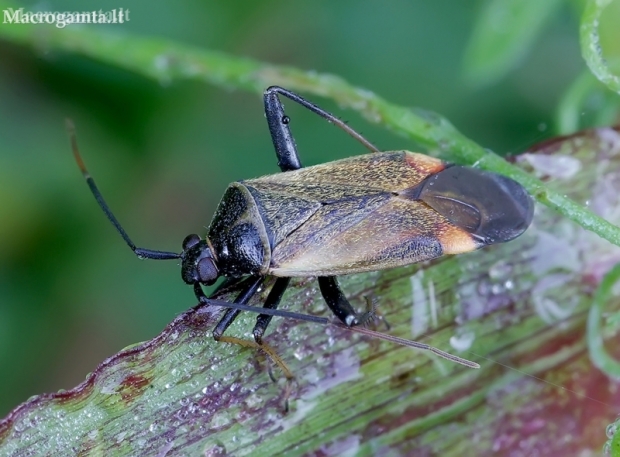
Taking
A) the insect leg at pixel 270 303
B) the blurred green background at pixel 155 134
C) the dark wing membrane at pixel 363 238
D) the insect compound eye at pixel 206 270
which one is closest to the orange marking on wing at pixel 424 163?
the dark wing membrane at pixel 363 238

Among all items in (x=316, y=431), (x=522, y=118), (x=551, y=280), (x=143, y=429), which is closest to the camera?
(x=143, y=429)

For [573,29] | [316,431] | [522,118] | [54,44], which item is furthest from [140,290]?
[573,29]

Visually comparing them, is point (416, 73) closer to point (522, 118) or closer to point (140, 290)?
point (522, 118)

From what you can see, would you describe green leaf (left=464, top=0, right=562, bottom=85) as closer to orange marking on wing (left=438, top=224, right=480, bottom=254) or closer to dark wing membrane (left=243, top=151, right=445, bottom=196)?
dark wing membrane (left=243, top=151, right=445, bottom=196)

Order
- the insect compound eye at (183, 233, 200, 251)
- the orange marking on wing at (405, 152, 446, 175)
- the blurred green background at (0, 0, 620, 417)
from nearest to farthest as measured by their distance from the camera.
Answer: the orange marking on wing at (405, 152, 446, 175)
the insect compound eye at (183, 233, 200, 251)
the blurred green background at (0, 0, 620, 417)

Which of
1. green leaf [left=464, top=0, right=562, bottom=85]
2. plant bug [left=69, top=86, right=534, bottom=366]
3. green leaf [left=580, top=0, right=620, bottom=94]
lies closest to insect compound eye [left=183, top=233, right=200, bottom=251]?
plant bug [left=69, top=86, right=534, bottom=366]

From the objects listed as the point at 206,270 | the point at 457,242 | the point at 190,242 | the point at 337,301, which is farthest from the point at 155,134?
the point at 457,242
